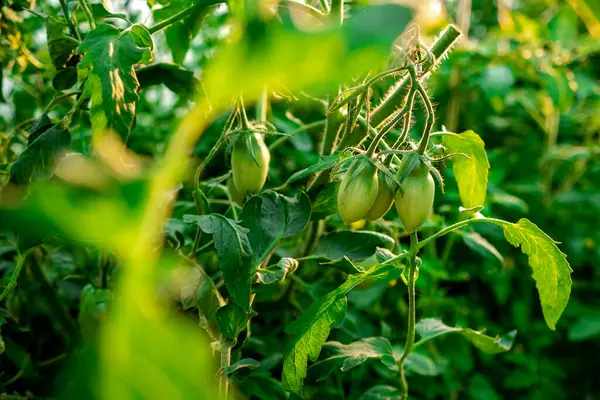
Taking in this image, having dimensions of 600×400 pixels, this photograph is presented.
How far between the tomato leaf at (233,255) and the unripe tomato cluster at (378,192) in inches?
4.5

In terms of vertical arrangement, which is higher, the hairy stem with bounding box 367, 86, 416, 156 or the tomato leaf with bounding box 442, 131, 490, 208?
the hairy stem with bounding box 367, 86, 416, 156

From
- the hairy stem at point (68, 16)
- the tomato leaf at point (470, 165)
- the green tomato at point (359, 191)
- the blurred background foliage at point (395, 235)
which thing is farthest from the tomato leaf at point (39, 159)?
the tomato leaf at point (470, 165)

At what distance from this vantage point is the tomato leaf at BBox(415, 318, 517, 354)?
73 centimetres

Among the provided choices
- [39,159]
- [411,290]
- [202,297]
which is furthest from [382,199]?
[39,159]

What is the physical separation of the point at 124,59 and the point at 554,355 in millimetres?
1410

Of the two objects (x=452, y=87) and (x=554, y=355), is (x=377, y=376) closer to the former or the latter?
(x=554, y=355)

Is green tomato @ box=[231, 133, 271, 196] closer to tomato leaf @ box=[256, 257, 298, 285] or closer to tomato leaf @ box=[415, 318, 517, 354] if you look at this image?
tomato leaf @ box=[256, 257, 298, 285]

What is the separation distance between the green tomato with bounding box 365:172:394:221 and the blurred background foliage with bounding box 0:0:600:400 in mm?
76

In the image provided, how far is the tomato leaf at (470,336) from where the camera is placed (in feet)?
2.38

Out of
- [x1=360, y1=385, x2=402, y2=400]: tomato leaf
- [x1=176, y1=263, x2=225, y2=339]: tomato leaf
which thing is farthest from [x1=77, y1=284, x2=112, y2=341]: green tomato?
[x1=360, y1=385, x2=402, y2=400]: tomato leaf

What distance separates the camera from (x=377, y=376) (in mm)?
1104

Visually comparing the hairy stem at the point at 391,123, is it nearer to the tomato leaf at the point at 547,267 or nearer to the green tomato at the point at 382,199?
the green tomato at the point at 382,199

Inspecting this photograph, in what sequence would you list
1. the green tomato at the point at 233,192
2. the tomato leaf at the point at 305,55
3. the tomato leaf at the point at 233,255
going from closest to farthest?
the tomato leaf at the point at 305,55 < the tomato leaf at the point at 233,255 < the green tomato at the point at 233,192

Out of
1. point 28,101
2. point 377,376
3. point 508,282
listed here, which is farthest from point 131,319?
point 508,282
